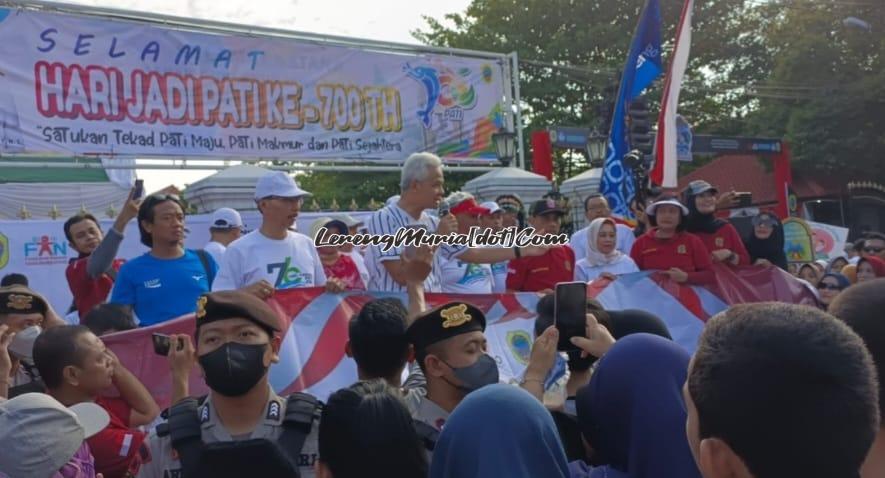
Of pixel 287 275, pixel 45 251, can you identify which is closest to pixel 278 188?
pixel 287 275

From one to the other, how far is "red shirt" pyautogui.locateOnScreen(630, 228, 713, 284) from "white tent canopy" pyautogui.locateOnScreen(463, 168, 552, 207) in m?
6.60

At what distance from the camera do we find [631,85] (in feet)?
44.7

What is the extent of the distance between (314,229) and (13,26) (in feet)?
15.9

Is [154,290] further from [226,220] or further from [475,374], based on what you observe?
[475,374]

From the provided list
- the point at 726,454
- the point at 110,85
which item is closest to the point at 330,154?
the point at 110,85

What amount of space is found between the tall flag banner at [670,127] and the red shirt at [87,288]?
702 centimetres

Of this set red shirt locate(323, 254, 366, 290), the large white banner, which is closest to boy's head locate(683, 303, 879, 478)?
red shirt locate(323, 254, 366, 290)

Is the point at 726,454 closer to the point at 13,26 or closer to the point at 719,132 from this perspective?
the point at 13,26

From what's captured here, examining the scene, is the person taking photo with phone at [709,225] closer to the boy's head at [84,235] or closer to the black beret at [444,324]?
the black beret at [444,324]

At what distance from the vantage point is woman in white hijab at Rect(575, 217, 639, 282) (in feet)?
22.6

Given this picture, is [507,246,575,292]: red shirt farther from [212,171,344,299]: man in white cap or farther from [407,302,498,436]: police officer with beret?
[407,302,498,436]: police officer with beret

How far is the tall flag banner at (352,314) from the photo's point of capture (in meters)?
4.73

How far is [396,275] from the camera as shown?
5137 millimetres

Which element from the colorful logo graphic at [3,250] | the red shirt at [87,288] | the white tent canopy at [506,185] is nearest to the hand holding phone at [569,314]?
the red shirt at [87,288]
